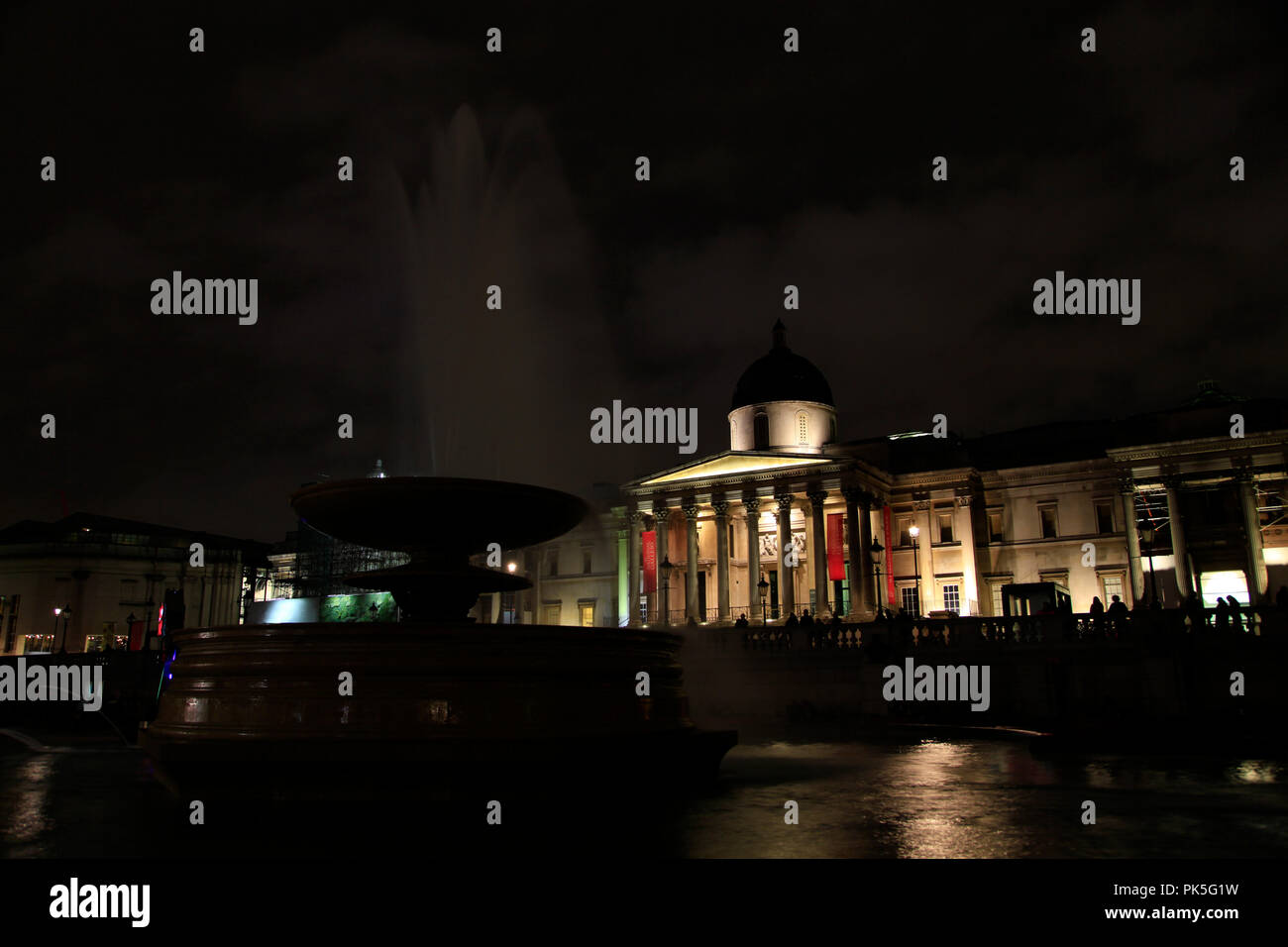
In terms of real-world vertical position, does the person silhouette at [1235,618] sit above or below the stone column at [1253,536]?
below

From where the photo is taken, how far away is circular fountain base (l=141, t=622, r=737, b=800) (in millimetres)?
6996

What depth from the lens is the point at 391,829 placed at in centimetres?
618

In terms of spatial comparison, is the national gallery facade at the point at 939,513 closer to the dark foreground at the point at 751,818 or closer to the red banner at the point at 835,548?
the red banner at the point at 835,548

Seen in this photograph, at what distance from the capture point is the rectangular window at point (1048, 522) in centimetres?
4275

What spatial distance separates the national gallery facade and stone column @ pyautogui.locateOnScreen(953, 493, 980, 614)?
7 centimetres

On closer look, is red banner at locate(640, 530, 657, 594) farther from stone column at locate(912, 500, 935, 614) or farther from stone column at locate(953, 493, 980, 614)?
stone column at locate(953, 493, 980, 614)

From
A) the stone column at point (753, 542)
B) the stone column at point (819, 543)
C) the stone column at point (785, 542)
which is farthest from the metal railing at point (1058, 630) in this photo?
the stone column at point (753, 542)

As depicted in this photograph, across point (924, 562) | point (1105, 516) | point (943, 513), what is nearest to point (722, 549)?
point (924, 562)

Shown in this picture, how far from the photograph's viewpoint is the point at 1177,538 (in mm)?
37750

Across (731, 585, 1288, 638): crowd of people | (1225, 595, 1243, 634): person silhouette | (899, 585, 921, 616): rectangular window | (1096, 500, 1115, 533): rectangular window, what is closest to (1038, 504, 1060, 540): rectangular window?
(1096, 500, 1115, 533): rectangular window

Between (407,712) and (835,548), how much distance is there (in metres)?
34.7

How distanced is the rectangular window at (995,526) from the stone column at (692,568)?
14182mm
